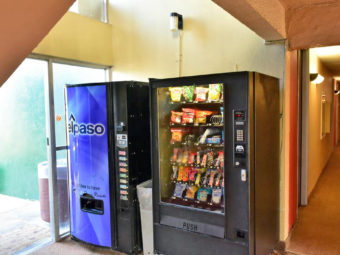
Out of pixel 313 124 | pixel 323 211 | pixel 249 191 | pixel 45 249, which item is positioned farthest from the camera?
pixel 313 124

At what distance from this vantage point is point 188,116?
2.73m

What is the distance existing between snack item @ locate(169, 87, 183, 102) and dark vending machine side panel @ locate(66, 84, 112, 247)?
689mm

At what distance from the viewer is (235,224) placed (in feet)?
7.69

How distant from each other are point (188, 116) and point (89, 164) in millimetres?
1165

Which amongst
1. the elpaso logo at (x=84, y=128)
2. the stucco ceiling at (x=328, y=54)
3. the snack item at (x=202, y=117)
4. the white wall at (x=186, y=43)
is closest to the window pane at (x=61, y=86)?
the elpaso logo at (x=84, y=128)

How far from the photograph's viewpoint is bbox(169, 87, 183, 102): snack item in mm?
2725

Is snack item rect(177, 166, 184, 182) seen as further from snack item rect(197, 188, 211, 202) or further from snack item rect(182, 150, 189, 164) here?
snack item rect(197, 188, 211, 202)

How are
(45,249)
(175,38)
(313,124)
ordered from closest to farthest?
(45,249) < (175,38) < (313,124)

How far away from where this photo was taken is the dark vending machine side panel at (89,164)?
2.94 meters

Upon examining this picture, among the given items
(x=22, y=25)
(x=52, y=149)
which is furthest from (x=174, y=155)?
(x=22, y=25)

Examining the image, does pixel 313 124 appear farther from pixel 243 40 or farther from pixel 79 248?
pixel 79 248

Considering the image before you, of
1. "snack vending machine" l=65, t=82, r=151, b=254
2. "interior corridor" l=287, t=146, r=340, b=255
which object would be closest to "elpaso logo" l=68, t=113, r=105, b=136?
"snack vending machine" l=65, t=82, r=151, b=254

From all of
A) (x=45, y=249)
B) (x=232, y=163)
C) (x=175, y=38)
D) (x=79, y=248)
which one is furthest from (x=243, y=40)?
(x=45, y=249)

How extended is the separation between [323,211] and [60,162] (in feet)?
11.5
